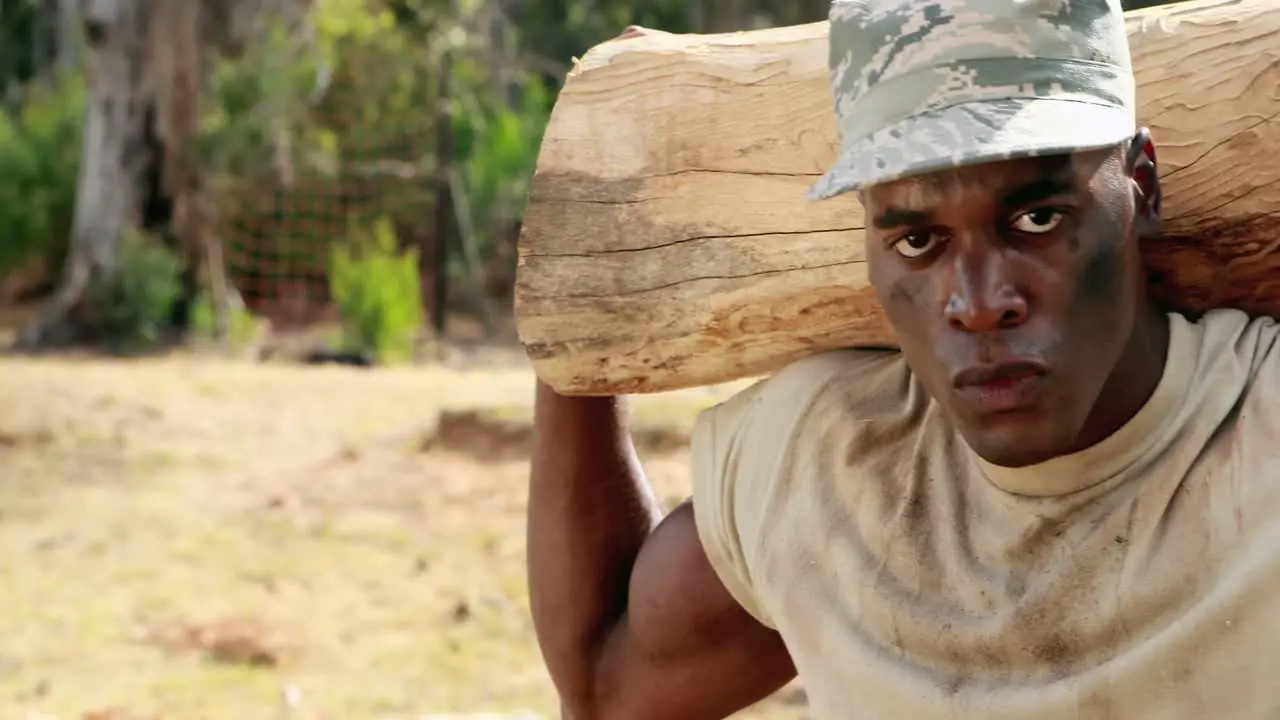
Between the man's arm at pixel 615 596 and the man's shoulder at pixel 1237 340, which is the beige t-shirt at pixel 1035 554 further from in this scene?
the man's arm at pixel 615 596

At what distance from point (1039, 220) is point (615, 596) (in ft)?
3.10

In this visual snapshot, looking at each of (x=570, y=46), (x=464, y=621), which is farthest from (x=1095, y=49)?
(x=570, y=46)

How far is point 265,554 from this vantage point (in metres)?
5.06

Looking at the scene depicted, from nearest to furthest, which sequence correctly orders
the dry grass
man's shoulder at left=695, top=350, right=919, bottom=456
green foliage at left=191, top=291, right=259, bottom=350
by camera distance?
man's shoulder at left=695, top=350, right=919, bottom=456 → the dry grass → green foliage at left=191, top=291, right=259, bottom=350

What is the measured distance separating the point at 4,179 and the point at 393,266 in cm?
455

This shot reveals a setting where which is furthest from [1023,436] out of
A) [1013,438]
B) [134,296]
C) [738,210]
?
[134,296]

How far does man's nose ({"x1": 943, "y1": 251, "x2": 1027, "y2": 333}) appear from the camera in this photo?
4.47 ft

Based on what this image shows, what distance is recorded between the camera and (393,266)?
33.4 ft

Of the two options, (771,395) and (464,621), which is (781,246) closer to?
(771,395)

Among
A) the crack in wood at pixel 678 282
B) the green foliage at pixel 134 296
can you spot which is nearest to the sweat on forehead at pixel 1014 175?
the crack in wood at pixel 678 282

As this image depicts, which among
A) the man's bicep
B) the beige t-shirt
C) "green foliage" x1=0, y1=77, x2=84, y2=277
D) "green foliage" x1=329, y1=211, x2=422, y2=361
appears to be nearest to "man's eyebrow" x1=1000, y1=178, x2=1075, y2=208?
the beige t-shirt

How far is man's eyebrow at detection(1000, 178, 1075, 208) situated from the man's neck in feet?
0.60

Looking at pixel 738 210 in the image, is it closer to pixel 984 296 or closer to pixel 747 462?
pixel 747 462

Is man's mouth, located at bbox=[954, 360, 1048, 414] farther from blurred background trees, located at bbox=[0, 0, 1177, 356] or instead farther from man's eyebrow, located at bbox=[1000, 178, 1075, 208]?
blurred background trees, located at bbox=[0, 0, 1177, 356]
